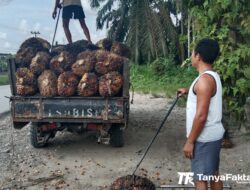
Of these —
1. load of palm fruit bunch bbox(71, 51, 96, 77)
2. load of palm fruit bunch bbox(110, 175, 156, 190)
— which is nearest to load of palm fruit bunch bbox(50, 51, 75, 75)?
load of palm fruit bunch bbox(71, 51, 96, 77)

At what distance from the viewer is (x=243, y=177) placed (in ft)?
19.0

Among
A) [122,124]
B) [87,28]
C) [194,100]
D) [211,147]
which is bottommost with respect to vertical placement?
[122,124]

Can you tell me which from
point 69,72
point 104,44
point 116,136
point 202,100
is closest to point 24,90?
point 69,72

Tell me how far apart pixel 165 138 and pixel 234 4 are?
2.91 meters

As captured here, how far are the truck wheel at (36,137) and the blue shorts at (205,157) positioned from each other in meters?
4.26

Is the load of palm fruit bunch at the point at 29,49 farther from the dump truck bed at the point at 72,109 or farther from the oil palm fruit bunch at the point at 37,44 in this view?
the dump truck bed at the point at 72,109

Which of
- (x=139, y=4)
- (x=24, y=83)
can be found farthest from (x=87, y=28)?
(x=139, y=4)

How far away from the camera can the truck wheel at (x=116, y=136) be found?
24.3 ft

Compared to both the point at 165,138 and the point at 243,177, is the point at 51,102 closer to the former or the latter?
the point at 165,138

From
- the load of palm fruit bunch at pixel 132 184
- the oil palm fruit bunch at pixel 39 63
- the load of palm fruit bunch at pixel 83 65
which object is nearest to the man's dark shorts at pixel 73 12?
the oil palm fruit bunch at pixel 39 63

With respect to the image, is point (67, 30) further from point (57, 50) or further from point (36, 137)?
point (36, 137)

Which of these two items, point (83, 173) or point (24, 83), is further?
point (24, 83)

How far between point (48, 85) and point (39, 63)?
19.9 inches

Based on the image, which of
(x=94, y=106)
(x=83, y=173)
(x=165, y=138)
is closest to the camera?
(x=83, y=173)
